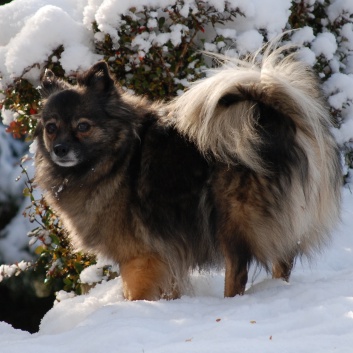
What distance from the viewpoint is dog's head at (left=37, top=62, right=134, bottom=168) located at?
4016 mm

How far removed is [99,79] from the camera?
4.19 m

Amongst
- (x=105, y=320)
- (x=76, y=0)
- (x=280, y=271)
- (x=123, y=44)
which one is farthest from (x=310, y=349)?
(x=76, y=0)

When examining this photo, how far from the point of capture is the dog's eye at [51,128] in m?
4.06

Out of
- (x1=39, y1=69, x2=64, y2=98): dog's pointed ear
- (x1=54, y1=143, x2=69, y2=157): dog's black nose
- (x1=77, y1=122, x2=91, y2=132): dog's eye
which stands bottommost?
(x1=54, y1=143, x2=69, y2=157): dog's black nose

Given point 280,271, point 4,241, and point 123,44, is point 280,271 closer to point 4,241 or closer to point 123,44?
point 123,44

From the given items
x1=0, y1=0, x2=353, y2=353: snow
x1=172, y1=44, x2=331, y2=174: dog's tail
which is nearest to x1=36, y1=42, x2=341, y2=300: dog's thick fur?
x1=172, y1=44, x2=331, y2=174: dog's tail

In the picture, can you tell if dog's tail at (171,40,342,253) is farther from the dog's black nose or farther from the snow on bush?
the snow on bush

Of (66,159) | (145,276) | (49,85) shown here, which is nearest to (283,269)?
(145,276)

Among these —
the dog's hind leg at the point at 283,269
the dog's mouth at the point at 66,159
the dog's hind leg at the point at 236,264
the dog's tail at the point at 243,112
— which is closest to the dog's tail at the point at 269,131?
the dog's tail at the point at 243,112

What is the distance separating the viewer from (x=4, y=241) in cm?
618

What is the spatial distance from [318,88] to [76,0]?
2319 millimetres

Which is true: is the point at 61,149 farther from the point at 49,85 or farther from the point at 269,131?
the point at 269,131

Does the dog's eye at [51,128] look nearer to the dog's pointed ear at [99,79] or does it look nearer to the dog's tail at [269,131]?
the dog's pointed ear at [99,79]

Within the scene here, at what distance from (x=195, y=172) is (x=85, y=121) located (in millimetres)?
720
